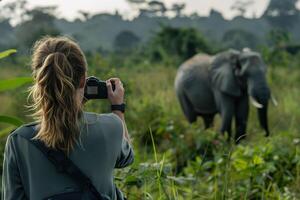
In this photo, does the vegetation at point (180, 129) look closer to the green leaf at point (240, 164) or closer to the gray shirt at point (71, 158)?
the green leaf at point (240, 164)

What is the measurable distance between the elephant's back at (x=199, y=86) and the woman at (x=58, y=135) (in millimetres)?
9283

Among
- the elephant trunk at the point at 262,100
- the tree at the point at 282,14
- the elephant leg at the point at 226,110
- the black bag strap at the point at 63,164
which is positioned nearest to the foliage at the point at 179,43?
the elephant leg at the point at 226,110

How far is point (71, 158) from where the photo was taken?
2.69 meters

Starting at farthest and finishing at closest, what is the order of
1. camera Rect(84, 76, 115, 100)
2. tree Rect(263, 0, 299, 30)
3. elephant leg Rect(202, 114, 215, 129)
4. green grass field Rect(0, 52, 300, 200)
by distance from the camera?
tree Rect(263, 0, 299, 30) → elephant leg Rect(202, 114, 215, 129) → green grass field Rect(0, 52, 300, 200) → camera Rect(84, 76, 115, 100)

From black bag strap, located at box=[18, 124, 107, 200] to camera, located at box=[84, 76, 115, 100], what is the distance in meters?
0.29

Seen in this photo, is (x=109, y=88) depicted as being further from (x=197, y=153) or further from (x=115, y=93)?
(x=197, y=153)

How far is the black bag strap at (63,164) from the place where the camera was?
104 inches

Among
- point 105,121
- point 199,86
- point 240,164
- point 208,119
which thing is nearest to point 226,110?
point 199,86

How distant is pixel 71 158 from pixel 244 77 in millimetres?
8332

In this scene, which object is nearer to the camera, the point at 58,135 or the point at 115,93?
the point at 58,135

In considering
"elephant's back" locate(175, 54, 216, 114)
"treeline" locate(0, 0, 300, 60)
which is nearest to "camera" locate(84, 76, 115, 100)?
"elephant's back" locate(175, 54, 216, 114)

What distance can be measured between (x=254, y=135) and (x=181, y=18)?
189 ft

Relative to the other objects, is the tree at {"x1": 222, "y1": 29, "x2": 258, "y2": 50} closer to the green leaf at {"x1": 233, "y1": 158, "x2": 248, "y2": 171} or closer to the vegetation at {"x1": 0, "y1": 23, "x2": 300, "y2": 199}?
the vegetation at {"x1": 0, "y1": 23, "x2": 300, "y2": 199}

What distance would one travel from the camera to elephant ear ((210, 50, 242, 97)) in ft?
36.0
